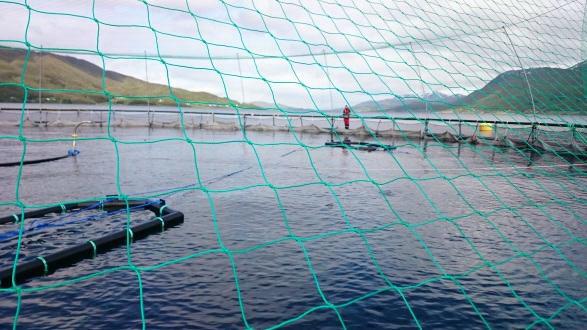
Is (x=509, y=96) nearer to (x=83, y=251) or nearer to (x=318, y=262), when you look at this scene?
(x=318, y=262)

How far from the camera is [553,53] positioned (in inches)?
355

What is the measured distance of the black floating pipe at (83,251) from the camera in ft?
15.0

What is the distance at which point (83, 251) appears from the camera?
5.23 m

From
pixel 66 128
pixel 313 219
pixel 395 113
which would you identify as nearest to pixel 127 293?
pixel 313 219

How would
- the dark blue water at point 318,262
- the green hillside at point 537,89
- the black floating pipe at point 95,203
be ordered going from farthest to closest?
the green hillside at point 537,89 → the black floating pipe at point 95,203 → the dark blue water at point 318,262

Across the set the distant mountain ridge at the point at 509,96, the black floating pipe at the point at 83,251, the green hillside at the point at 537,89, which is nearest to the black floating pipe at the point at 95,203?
the black floating pipe at the point at 83,251

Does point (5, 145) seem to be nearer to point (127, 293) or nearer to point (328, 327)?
point (127, 293)

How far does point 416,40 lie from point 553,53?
363 cm

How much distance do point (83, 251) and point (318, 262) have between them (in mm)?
3022

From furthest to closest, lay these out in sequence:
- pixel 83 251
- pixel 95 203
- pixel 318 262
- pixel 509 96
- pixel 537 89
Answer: pixel 537 89 < pixel 509 96 < pixel 95 203 < pixel 318 262 < pixel 83 251

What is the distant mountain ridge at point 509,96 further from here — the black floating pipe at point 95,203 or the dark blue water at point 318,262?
the black floating pipe at point 95,203

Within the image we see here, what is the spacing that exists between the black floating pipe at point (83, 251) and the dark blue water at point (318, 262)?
0.12 meters

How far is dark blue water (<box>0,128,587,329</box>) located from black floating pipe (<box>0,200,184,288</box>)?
12 cm

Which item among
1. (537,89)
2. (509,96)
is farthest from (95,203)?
(537,89)
